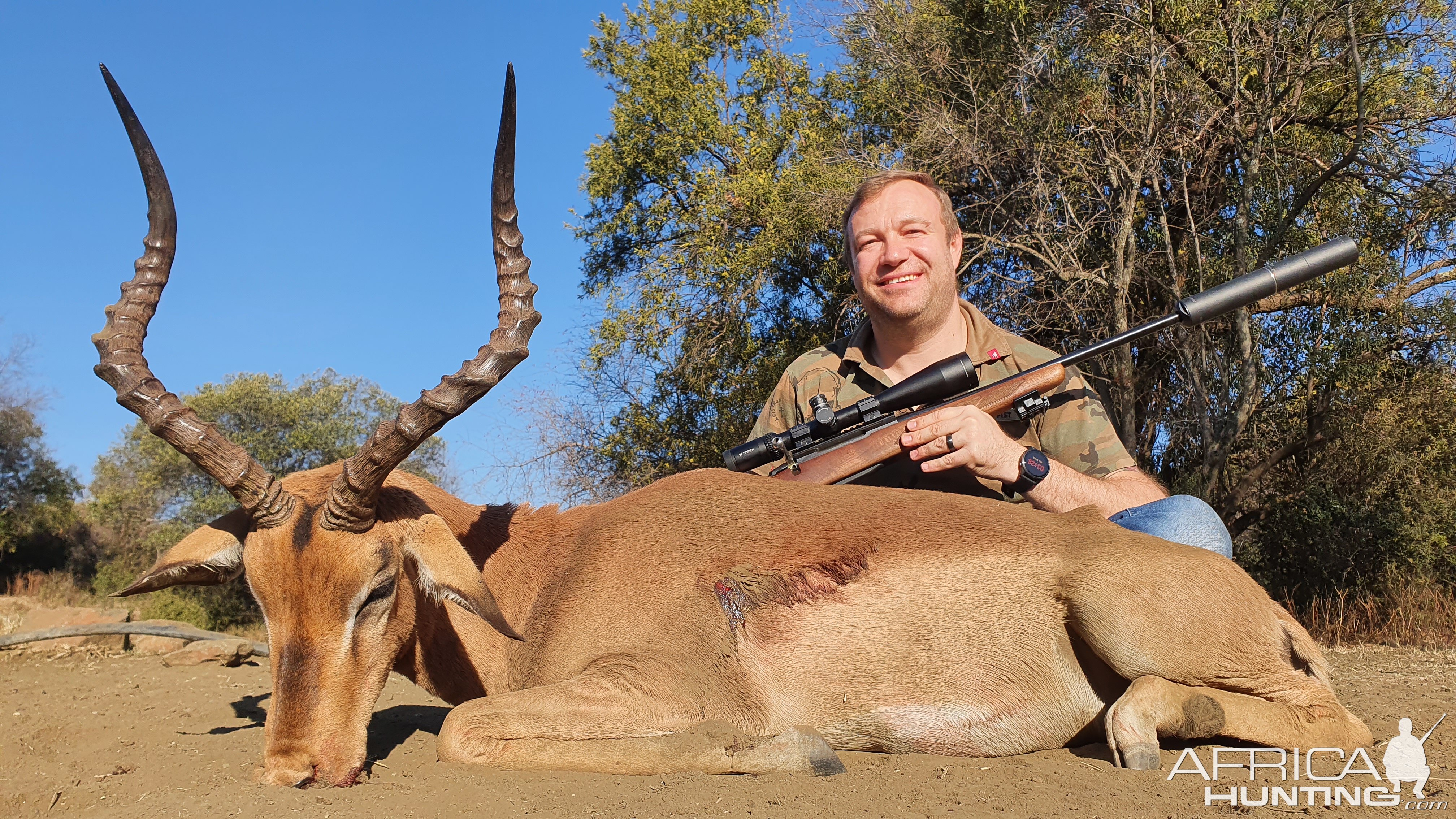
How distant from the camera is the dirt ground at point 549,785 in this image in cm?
347

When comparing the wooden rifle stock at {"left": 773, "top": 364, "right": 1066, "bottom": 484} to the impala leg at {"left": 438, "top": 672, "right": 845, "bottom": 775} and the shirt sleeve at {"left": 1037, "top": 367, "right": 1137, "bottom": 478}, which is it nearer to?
the shirt sleeve at {"left": 1037, "top": 367, "right": 1137, "bottom": 478}

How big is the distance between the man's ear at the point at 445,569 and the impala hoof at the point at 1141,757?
263 centimetres

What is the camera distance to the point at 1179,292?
49.0 feet

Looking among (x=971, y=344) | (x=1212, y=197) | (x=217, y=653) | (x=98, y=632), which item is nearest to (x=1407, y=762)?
(x=971, y=344)

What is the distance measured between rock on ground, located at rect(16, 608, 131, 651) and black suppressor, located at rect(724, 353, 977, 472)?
7.04m

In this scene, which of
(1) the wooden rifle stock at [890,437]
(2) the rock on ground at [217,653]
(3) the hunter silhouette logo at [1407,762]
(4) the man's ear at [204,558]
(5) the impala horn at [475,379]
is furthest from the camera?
(2) the rock on ground at [217,653]

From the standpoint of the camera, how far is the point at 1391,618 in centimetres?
1155

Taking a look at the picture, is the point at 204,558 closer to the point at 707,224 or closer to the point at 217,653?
the point at 217,653

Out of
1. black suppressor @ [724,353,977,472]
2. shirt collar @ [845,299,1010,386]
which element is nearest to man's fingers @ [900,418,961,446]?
black suppressor @ [724,353,977,472]

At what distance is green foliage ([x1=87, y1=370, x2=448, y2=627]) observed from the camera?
26.9 metres

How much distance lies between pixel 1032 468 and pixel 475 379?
9.66 feet

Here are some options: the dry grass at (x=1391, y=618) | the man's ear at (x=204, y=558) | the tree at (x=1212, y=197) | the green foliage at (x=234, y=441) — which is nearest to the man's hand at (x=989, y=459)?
the man's ear at (x=204, y=558)

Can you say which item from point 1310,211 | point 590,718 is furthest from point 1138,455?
point 590,718

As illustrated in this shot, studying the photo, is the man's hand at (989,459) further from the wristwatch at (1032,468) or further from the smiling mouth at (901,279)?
Result: the smiling mouth at (901,279)
